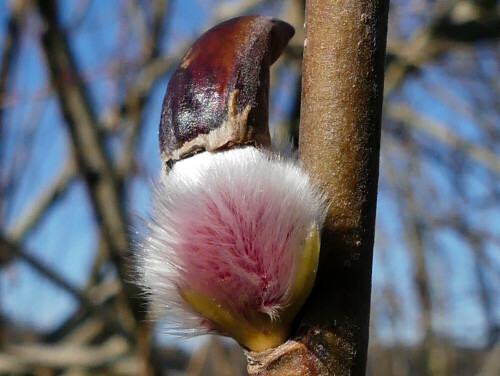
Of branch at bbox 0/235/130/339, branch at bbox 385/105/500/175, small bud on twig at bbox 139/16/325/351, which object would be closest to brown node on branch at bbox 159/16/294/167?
small bud on twig at bbox 139/16/325/351

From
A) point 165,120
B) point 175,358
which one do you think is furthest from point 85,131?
point 175,358

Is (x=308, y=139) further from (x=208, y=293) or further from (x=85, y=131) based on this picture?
(x=85, y=131)

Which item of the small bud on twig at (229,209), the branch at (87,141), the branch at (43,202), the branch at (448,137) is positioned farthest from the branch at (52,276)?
the branch at (448,137)

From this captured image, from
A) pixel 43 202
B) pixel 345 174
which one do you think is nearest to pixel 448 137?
pixel 43 202

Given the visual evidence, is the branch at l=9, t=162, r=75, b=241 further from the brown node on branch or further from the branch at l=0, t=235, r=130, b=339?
the brown node on branch

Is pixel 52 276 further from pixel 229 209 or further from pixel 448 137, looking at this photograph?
pixel 448 137

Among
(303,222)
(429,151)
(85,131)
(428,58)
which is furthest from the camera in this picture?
(429,151)

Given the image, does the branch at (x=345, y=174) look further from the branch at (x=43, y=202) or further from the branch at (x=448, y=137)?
the branch at (x=448, y=137)
